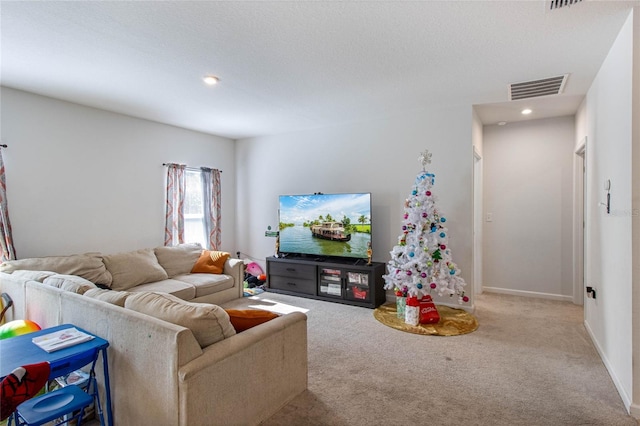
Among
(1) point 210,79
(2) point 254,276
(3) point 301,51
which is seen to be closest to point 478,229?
(2) point 254,276

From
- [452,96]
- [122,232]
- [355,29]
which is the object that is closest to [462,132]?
[452,96]

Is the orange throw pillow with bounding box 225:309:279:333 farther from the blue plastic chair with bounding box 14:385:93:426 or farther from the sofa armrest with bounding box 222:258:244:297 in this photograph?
the sofa armrest with bounding box 222:258:244:297

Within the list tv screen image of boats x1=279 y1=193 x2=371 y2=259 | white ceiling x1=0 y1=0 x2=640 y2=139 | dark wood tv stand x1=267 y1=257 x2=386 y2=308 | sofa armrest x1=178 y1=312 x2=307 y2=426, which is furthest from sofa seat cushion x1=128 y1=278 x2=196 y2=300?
white ceiling x1=0 y1=0 x2=640 y2=139

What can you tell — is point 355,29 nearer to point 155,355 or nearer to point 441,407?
point 155,355

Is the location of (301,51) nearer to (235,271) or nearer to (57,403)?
(57,403)

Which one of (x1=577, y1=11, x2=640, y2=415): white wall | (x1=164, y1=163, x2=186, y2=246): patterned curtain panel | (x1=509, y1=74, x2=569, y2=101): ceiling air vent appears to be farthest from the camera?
(x1=164, y1=163, x2=186, y2=246): patterned curtain panel

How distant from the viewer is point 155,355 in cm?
173

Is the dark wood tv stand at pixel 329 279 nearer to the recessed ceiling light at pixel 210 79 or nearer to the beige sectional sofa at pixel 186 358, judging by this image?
the beige sectional sofa at pixel 186 358

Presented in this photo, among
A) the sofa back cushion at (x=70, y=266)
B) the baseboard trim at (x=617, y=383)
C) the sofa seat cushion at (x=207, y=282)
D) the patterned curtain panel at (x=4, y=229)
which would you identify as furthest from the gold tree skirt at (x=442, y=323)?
the patterned curtain panel at (x=4, y=229)

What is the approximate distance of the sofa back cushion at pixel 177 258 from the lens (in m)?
4.49

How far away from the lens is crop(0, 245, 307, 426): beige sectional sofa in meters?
1.67

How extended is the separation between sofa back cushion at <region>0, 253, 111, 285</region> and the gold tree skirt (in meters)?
3.15

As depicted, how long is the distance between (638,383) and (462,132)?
2.95 meters

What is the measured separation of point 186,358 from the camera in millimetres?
1665
